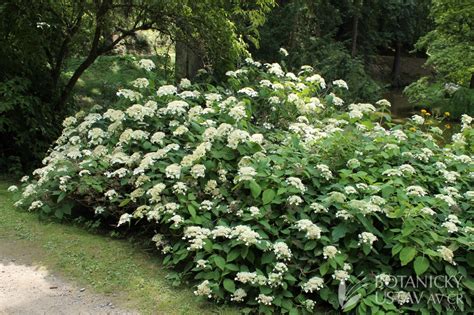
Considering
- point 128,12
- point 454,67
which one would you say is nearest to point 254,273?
point 128,12

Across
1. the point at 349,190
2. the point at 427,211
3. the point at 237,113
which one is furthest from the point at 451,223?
the point at 237,113

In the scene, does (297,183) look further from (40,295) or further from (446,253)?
(40,295)

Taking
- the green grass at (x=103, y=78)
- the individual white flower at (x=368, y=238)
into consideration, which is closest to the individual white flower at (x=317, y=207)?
the individual white flower at (x=368, y=238)

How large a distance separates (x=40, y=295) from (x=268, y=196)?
187 centimetres

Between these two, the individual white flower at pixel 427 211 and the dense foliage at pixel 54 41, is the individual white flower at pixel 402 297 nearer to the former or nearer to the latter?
the individual white flower at pixel 427 211

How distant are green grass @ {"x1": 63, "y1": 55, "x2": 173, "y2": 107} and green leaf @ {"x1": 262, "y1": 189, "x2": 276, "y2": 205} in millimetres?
5091

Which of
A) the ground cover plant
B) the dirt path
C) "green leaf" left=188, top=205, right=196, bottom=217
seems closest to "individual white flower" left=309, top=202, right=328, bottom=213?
the ground cover plant

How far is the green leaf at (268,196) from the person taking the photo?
12.6 feet

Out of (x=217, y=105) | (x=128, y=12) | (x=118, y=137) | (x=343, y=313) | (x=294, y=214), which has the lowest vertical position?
(x=343, y=313)

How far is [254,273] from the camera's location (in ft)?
11.3

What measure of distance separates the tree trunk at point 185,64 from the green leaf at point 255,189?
4.80 m

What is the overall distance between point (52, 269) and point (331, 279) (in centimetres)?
224

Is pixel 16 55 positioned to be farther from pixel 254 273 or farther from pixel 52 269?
pixel 254 273

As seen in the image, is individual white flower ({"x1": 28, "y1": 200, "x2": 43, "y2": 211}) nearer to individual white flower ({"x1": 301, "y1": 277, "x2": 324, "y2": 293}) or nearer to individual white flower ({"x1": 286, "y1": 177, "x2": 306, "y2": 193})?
individual white flower ({"x1": 286, "y1": 177, "x2": 306, "y2": 193})
